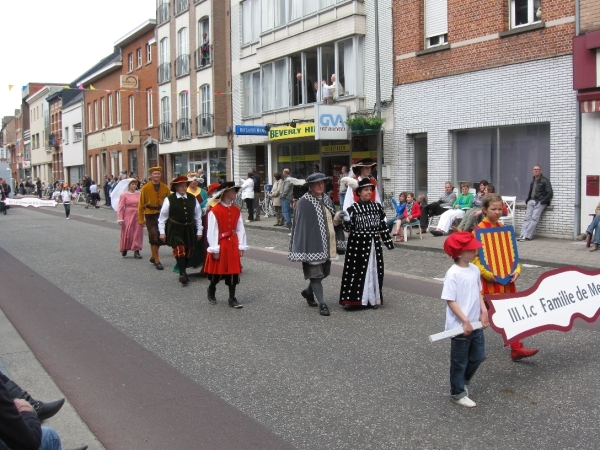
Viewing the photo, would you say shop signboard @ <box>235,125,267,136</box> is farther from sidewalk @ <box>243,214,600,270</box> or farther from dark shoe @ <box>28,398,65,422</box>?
dark shoe @ <box>28,398,65,422</box>

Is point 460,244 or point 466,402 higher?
point 460,244

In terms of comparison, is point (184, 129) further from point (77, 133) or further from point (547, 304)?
point (547, 304)

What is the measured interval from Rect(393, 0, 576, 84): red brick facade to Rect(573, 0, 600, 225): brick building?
45 cm

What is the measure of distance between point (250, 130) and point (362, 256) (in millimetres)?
16469

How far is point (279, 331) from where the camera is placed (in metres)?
7.25

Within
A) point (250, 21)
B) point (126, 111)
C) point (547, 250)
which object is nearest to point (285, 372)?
point (547, 250)

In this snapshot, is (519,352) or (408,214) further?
(408,214)

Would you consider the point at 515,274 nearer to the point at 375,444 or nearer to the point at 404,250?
the point at 375,444

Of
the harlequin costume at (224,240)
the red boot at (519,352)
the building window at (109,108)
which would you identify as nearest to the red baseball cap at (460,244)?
the red boot at (519,352)

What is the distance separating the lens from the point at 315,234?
8047 mm

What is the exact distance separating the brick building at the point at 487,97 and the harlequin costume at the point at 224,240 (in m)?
9.07

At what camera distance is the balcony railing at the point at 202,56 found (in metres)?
30.8

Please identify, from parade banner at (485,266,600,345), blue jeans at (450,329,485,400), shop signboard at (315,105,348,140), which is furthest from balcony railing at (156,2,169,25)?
blue jeans at (450,329,485,400)

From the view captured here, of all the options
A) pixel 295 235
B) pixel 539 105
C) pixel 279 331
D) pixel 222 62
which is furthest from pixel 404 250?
pixel 222 62
